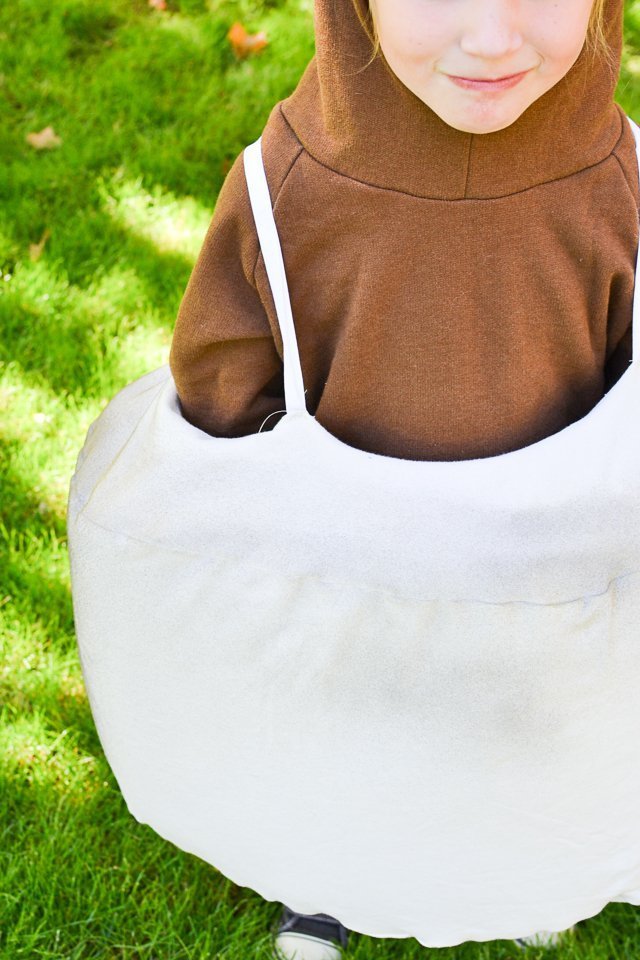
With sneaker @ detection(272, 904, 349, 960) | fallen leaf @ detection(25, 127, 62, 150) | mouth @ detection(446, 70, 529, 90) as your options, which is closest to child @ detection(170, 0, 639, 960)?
mouth @ detection(446, 70, 529, 90)

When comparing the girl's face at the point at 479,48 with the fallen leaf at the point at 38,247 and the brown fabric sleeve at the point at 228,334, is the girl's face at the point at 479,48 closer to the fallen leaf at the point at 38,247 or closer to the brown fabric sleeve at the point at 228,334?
the brown fabric sleeve at the point at 228,334

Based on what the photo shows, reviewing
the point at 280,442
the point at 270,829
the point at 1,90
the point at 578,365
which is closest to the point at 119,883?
the point at 270,829

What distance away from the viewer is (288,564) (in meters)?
1.55

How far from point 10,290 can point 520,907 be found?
2195mm

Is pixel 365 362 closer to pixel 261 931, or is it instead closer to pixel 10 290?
pixel 261 931

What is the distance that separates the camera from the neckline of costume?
1.52 m

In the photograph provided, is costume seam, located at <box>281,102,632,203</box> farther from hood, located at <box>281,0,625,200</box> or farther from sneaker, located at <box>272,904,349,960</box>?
sneaker, located at <box>272,904,349,960</box>

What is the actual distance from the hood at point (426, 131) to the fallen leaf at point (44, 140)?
7.76ft

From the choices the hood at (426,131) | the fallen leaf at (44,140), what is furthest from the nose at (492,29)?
the fallen leaf at (44,140)

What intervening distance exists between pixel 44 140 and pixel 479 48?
8.75 feet

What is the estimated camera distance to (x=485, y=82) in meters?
1.31

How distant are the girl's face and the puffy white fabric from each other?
0.97 feet

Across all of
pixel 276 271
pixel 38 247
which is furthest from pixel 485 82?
pixel 38 247

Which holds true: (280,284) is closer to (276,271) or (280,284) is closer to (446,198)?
(276,271)
